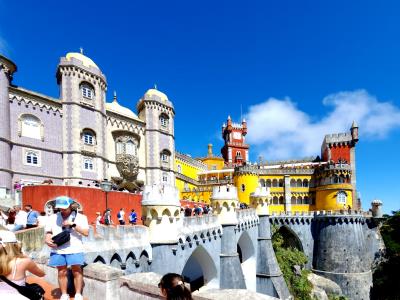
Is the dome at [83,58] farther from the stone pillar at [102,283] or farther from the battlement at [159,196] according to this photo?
the stone pillar at [102,283]

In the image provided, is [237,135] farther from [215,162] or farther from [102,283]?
[102,283]

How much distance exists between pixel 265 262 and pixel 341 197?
21137 millimetres

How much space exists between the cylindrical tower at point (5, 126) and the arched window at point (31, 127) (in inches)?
40.7

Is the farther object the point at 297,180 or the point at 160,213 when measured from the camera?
the point at 297,180

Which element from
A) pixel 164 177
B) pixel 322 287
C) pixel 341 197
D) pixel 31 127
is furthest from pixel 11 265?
pixel 341 197

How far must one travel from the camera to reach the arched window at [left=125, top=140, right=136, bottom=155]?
2759cm

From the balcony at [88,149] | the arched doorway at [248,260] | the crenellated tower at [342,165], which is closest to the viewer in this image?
the balcony at [88,149]

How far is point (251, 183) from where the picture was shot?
44812mm

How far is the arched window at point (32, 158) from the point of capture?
21031 millimetres

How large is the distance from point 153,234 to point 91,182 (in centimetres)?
1430

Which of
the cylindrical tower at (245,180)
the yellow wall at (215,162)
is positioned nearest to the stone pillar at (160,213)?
the cylindrical tower at (245,180)

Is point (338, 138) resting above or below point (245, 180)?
above

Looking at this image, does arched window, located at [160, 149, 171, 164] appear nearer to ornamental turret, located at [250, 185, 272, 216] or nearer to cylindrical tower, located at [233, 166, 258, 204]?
ornamental turret, located at [250, 185, 272, 216]

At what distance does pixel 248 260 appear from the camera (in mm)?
28438
